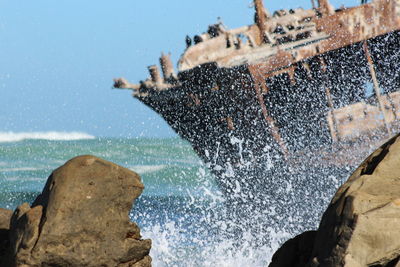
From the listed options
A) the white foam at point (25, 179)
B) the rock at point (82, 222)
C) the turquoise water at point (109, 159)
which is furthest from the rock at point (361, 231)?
the white foam at point (25, 179)

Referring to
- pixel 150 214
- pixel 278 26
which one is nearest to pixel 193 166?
pixel 150 214

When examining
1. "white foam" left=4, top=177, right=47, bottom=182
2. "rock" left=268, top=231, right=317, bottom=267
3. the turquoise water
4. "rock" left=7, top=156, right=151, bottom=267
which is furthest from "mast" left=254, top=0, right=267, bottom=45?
"white foam" left=4, top=177, right=47, bottom=182

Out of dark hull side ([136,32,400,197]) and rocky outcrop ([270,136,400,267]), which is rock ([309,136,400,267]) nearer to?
rocky outcrop ([270,136,400,267])

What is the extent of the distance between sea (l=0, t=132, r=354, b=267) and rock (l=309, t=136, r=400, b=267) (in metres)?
5.55

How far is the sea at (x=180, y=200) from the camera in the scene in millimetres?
12070

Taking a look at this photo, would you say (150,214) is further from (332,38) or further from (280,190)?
(332,38)

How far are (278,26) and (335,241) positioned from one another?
1248cm

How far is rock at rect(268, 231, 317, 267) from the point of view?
5.11 m

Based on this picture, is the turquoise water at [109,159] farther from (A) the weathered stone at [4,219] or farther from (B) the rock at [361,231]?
(B) the rock at [361,231]

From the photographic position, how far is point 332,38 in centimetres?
1415

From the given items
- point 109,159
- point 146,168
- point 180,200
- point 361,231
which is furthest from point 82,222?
point 109,159

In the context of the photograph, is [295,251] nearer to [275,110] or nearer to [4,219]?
[4,219]

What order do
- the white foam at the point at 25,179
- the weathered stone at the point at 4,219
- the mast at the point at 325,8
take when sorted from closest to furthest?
the weathered stone at the point at 4,219
the mast at the point at 325,8
the white foam at the point at 25,179

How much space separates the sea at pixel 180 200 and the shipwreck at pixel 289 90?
97 centimetres
